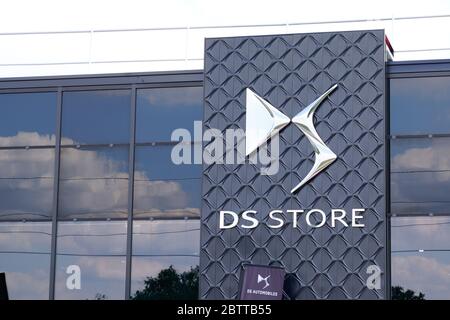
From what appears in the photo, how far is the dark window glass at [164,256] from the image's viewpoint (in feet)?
72.3

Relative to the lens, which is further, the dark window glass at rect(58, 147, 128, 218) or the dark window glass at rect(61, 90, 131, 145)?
the dark window glass at rect(61, 90, 131, 145)

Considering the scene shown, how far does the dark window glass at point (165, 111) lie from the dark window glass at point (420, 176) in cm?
464

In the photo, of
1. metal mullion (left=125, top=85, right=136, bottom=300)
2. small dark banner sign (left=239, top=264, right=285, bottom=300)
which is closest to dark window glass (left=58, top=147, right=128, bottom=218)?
metal mullion (left=125, top=85, right=136, bottom=300)

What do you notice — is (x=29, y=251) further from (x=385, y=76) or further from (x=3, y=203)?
(x=385, y=76)

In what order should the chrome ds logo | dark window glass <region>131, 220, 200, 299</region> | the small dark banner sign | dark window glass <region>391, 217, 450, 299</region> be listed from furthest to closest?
dark window glass <region>131, 220, 200, 299</region> → the chrome ds logo → dark window glass <region>391, 217, 450, 299</region> → the small dark banner sign

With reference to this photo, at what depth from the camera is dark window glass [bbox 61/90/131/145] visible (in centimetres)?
2295

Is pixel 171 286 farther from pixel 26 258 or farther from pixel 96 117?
pixel 96 117

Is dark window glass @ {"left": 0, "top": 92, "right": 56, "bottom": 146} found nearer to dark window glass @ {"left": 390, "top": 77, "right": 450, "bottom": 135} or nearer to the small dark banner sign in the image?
the small dark banner sign

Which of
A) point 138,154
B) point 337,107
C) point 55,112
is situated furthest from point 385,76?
point 55,112

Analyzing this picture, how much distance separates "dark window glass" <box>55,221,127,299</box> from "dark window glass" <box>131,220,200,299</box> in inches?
14.1

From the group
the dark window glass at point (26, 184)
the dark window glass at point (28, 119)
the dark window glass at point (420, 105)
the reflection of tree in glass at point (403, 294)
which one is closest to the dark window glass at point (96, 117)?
the dark window glass at point (28, 119)

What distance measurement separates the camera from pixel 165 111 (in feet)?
74.9

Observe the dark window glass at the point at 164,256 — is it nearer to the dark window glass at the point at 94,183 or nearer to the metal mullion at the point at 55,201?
the dark window glass at the point at 94,183

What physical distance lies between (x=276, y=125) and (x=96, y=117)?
4.33m
